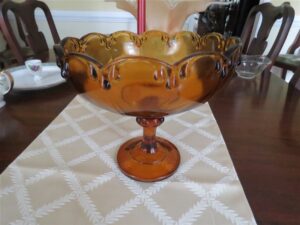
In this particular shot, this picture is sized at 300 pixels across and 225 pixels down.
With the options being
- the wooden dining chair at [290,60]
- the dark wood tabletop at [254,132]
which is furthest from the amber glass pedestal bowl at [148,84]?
the wooden dining chair at [290,60]

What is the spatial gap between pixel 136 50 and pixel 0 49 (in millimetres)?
2189

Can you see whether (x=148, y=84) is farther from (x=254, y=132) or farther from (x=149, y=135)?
(x=254, y=132)

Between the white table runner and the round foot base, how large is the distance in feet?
0.04

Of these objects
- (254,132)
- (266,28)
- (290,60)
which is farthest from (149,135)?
(290,60)

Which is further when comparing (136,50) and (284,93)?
(284,93)

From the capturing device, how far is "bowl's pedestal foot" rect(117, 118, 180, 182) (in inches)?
17.8

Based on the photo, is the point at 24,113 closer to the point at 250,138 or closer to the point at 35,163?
the point at 35,163

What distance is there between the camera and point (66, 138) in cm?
56

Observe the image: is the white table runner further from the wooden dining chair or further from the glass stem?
the wooden dining chair

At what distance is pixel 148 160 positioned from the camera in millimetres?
479

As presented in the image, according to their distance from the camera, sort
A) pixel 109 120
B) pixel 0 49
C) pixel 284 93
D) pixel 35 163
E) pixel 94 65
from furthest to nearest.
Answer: pixel 0 49, pixel 284 93, pixel 109 120, pixel 35 163, pixel 94 65

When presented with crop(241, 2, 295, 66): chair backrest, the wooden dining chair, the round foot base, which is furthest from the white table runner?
the wooden dining chair

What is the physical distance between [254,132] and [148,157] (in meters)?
0.27

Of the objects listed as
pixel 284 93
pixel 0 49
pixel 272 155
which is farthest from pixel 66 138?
pixel 0 49
